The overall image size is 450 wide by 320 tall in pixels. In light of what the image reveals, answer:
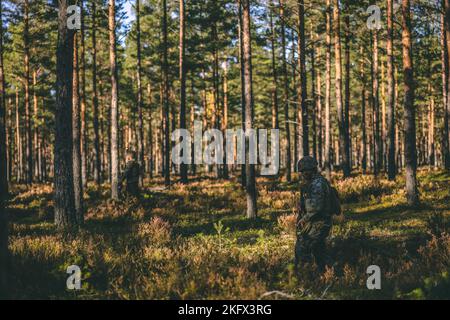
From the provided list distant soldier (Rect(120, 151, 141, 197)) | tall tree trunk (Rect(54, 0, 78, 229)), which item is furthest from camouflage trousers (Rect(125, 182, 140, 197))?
tall tree trunk (Rect(54, 0, 78, 229))

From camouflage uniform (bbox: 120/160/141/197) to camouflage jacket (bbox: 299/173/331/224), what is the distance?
8243mm

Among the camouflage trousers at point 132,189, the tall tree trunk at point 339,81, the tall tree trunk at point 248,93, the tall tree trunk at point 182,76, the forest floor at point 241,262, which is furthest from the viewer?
the tall tree trunk at point 182,76

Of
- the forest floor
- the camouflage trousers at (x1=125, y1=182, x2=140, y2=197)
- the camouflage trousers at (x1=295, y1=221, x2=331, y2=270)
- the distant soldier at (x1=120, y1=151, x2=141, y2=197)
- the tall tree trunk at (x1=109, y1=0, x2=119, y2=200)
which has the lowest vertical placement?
the forest floor

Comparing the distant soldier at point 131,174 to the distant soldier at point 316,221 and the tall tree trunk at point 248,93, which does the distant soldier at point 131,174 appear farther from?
the distant soldier at point 316,221

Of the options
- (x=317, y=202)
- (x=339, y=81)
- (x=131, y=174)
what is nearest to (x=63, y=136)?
(x=131, y=174)

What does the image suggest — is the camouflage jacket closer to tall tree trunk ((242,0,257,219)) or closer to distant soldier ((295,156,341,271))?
distant soldier ((295,156,341,271))

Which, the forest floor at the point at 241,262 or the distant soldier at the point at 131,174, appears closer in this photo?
the forest floor at the point at 241,262

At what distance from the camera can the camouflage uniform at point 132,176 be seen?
13328mm

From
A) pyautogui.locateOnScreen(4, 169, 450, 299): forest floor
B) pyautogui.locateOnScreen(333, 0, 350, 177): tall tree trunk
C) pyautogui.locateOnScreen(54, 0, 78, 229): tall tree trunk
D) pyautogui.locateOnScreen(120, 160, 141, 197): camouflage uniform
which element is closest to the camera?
pyautogui.locateOnScreen(4, 169, 450, 299): forest floor

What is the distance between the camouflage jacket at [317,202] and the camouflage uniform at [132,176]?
824 centimetres

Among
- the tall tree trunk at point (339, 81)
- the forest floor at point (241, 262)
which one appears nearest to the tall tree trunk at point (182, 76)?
the tall tree trunk at point (339, 81)

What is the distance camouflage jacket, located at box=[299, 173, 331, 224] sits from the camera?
20.4 ft
